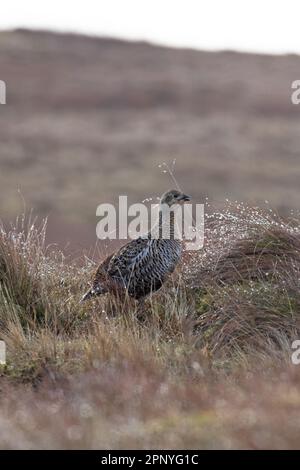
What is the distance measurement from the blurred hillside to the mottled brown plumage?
24.9 metres

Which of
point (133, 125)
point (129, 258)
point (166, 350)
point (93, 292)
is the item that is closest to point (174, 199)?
point (129, 258)

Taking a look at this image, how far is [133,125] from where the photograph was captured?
56.9 m

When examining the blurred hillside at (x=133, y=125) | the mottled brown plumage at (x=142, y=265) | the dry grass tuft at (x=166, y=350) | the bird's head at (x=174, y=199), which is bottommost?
the dry grass tuft at (x=166, y=350)

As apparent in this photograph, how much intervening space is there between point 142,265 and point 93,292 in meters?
0.52

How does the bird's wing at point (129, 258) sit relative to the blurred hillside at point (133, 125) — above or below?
below

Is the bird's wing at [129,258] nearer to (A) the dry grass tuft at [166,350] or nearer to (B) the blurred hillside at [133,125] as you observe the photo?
(A) the dry grass tuft at [166,350]

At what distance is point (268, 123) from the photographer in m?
56.7

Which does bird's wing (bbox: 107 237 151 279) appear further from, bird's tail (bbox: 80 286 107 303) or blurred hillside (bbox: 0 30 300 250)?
blurred hillside (bbox: 0 30 300 250)

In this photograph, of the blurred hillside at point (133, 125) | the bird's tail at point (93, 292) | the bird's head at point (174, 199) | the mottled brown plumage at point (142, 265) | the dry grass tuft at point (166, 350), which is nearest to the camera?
the dry grass tuft at point (166, 350)

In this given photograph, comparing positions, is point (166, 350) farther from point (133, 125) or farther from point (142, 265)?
point (133, 125)

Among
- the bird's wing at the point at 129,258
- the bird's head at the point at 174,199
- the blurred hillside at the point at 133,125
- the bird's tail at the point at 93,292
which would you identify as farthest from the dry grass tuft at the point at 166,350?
the blurred hillside at the point at 133,125

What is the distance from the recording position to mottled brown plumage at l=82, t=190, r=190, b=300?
1084 centimetres

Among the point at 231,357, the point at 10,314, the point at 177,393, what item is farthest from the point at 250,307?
the point at 177,393

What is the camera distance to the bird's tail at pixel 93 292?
11.0 m
